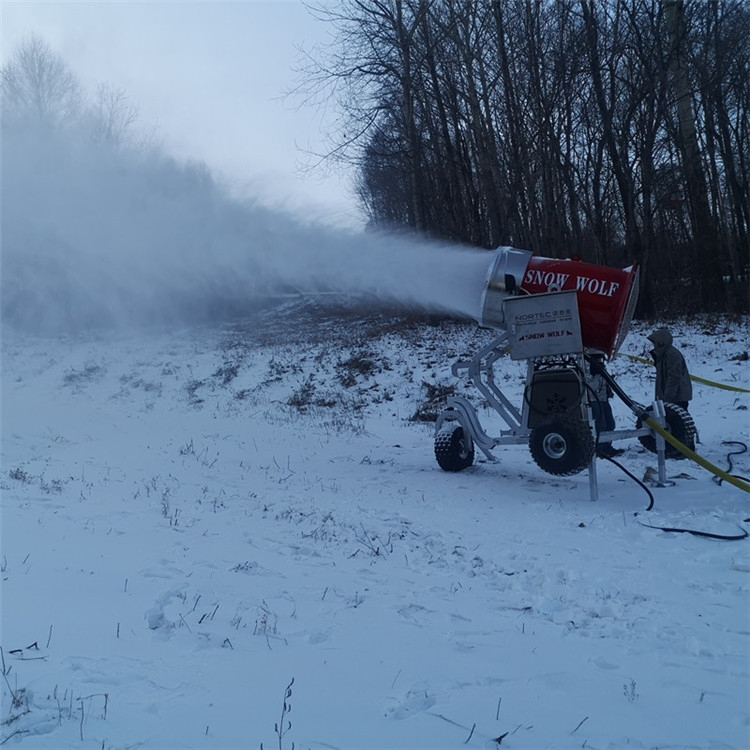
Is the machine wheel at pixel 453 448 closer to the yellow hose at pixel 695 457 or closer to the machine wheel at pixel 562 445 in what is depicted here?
the machine wheel at pixel 562 445

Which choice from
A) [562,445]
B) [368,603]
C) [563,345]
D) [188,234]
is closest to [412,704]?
[368,603]

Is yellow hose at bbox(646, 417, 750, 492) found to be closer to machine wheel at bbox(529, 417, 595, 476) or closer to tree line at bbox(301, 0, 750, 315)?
machine wheel at bbox(529, 417, 595, 476)

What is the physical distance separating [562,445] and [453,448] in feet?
6.27

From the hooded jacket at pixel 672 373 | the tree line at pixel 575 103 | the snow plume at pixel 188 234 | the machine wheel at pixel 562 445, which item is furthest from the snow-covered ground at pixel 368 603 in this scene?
the tree line at pixel 575 103

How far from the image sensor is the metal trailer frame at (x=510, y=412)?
23.9 ft

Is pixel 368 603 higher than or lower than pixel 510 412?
lower

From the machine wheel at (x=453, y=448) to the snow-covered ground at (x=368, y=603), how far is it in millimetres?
312

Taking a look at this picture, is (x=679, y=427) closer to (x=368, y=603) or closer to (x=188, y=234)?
(x=368, y=603)

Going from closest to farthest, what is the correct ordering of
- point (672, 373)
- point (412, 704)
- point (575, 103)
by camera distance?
1. point (412, 704)
2. point (672, 373)
3. point (575, 103)

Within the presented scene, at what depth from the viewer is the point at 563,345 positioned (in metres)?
7.37

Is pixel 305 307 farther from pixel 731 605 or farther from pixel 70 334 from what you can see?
pixel 731 605

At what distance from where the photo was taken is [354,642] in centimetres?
391

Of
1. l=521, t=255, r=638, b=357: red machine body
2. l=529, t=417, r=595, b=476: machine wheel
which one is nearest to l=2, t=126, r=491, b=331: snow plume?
l=521, t=255, r=638, b=357: red machine body

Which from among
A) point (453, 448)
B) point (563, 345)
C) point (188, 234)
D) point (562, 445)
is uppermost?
point (188, 234)
